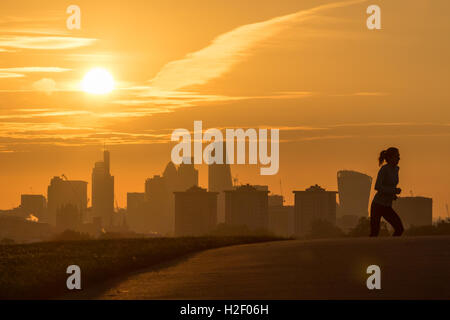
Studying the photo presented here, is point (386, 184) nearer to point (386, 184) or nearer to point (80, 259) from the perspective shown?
point (386, 184)

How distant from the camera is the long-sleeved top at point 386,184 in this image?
20172 millimetres

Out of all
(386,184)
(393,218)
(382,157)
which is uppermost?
(382,157)

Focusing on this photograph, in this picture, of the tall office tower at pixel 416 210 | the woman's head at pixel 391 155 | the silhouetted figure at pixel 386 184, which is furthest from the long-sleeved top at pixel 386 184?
the tall office tower at pixel 416 210

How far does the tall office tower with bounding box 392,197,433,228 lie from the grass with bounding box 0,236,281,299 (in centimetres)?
16288

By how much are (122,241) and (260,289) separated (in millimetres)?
12058

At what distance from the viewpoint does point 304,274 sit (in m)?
14.4

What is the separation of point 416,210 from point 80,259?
174 m

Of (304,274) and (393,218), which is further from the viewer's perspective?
Answer: (393,218)

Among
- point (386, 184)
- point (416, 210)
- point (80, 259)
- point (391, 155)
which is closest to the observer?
point (80, 259)

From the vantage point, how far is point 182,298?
1273 centimetres

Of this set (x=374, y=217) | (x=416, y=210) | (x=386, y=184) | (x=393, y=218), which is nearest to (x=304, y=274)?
(x=386, y=184)
